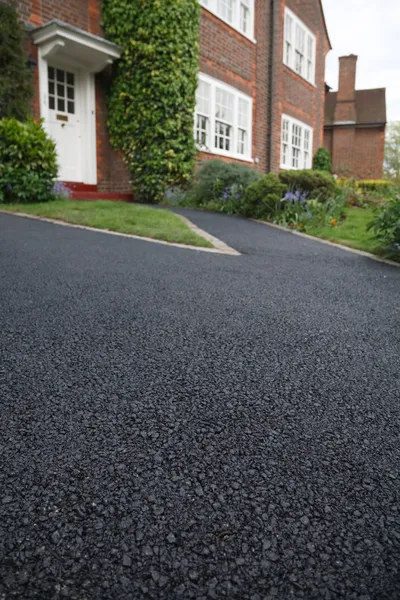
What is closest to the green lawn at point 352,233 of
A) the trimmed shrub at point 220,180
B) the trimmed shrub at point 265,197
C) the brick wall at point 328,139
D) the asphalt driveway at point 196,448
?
the trimmed shrub at point 265,197

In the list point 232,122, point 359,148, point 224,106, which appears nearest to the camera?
point 224,106

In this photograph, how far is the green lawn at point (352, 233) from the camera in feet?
18.1

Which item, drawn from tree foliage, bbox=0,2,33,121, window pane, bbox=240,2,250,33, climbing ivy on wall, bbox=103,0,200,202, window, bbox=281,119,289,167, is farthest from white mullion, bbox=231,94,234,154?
tree foliage, bbox=0,2,33,121

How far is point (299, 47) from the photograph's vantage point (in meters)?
15.9

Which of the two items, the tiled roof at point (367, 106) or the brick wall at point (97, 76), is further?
the tiled roof at point (367, 106)

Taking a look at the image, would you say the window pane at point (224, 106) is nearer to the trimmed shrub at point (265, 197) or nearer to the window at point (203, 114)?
the window at point (203, 114)

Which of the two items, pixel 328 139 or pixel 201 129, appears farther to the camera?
pixel 328 139

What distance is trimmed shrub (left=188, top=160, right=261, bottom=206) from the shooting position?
29.8 ft

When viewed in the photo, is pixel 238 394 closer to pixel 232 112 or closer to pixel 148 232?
pixel 148 232

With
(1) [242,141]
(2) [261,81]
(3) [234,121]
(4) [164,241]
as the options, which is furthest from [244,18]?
(4) [164,241]

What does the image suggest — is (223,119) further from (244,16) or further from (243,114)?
(244,16)

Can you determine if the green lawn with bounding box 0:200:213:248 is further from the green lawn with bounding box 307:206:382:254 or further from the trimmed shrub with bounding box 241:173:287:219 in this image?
the green lawn with bounding box 307:206:382:254

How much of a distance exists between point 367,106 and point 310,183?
22.0 metres

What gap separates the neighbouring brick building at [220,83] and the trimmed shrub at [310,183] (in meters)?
3.44
